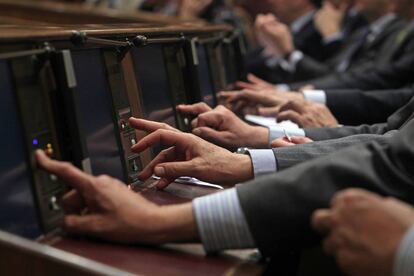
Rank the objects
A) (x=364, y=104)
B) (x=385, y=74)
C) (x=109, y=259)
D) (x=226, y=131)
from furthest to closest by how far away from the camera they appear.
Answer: (x=385, y=74), (x=364, y=104), (x=226, y=131), (x=109, y=259)

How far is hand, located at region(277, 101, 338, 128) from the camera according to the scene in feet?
6.54

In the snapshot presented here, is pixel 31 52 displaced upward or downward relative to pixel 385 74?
upward

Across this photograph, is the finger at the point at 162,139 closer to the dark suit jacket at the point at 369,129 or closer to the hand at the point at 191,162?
the hand at the point at 191,162

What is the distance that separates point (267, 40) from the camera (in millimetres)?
3430

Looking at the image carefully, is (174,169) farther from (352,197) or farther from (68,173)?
(352,197)

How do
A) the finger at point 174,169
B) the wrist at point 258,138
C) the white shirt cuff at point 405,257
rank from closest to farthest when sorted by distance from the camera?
1. the white shirt cuff at point 405,257
2. the finger at point 174,169
3. the wrist at point 258,138

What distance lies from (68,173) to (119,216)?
0.37 feet

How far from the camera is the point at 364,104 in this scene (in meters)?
2.36

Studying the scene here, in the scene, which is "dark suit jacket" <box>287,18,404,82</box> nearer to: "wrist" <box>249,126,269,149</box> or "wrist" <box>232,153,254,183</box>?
"wrist" <box>249,126,269,149</box>

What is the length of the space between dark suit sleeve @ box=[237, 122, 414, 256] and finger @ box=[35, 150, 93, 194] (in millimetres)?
245

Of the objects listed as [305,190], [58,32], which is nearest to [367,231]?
[305,190]

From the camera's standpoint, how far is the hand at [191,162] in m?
Result: 1.14

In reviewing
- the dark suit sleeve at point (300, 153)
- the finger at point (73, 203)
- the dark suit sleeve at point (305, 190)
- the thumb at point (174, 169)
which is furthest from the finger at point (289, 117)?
the finger at point (73, 203)

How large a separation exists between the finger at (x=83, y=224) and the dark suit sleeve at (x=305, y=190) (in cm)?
23
